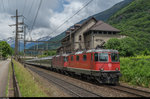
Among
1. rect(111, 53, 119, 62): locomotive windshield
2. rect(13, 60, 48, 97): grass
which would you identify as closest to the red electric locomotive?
rect(111, 53, 119, 62): locomotive windshield

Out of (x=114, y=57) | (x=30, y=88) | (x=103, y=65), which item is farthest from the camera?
(x=114, y=57)

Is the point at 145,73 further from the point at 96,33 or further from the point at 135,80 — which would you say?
the point at 96,33

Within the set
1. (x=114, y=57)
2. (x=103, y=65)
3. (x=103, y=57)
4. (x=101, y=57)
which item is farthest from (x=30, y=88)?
(x=114, y=57)

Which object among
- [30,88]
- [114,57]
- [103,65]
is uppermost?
[114,57]

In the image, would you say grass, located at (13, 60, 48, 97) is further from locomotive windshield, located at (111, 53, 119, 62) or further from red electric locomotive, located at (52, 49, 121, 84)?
locomotive windshield, located at (111, 53, 119, 62)

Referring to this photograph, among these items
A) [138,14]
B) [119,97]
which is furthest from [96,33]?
[138,14]

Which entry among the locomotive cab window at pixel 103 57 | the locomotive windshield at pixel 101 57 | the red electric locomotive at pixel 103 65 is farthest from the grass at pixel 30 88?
the locomotive cab window at pixel 103 57

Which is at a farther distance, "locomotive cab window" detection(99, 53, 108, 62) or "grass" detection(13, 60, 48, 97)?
"locomotive cab window" detection(99, 53, 108, 62)

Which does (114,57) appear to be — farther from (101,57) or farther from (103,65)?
(103,65)

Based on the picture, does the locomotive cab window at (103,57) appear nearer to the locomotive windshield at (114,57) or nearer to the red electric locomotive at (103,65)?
the red electric locomotive at (103,65)

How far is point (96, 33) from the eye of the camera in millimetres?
46469

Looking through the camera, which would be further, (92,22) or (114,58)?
(92,22)

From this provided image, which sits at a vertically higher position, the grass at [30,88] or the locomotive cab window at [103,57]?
the locomotive cab window at [103,57]

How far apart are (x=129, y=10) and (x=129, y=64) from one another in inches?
7056
